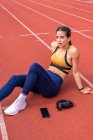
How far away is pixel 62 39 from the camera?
17.0 ft

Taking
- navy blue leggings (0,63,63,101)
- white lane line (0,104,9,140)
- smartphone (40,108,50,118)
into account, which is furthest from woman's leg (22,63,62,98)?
white lane line (0,104,9,140)

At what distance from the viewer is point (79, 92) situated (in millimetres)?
5559

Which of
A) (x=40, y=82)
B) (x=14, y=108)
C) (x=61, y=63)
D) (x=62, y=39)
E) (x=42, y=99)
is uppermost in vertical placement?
(x=62, y=39)

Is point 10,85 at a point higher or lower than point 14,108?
higher

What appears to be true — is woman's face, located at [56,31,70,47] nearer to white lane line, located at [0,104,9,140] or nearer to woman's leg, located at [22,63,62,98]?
woman's leg, located at [22,63,62,98]

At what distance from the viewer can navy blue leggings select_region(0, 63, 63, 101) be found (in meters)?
4.79

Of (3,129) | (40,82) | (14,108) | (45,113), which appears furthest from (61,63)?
(3,129)

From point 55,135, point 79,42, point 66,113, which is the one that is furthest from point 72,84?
point 79,42

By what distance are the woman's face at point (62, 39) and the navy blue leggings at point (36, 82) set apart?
52 centimetres

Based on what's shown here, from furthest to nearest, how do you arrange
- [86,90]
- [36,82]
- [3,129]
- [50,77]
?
1. [86,90]
2. [50,77]
3. [36,82]
4. [3,129]

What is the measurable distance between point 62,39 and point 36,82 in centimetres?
80

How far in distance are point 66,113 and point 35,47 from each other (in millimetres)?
4321

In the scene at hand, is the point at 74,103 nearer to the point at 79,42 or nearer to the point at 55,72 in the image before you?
the point at 55,72

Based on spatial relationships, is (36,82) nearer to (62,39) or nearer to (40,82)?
(40,82)
